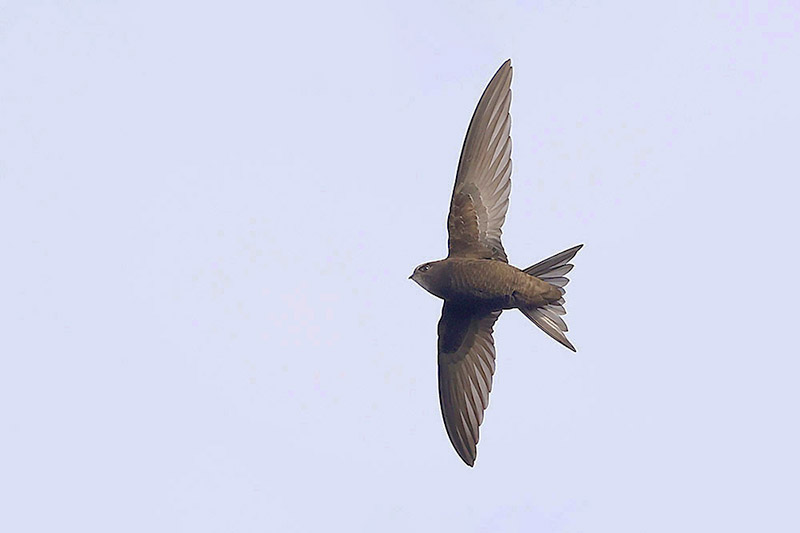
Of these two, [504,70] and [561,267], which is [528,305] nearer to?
[561,267]

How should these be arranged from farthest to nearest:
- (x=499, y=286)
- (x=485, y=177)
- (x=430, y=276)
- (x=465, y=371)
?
(x=465, y=371) → (x=485, y=177) → (x=430, y=276) → (x=499, y=286)

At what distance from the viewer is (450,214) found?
239 inches

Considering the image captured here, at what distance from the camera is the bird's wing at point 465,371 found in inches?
239

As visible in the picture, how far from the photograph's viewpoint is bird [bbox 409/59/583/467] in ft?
18.5

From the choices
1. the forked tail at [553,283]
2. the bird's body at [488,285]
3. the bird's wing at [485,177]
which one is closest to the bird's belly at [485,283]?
the bird's body at [488,285]

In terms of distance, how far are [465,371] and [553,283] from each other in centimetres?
92

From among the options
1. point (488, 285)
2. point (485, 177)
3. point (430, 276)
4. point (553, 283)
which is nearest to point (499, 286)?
point (488, 285)

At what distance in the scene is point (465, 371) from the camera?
20.4 ft

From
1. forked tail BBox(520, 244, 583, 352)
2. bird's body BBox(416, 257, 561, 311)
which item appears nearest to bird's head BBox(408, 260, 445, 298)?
bird's body BBox(416, 257, 561, 311)

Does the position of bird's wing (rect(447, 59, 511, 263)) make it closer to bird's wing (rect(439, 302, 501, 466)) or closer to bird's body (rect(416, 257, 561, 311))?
bird's body (rect(416, 257, 561, 311))

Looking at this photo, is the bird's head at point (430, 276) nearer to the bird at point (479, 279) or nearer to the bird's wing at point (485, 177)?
the bird at point (479, 279)

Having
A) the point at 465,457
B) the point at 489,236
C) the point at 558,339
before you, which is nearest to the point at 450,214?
the point at 489,236

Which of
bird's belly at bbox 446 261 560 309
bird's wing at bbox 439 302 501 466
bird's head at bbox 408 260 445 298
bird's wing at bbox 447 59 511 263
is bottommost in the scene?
bird's wing at bbox 439 302 501 466

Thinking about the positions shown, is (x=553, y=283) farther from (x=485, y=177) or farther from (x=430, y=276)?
(x=485, y=177)
